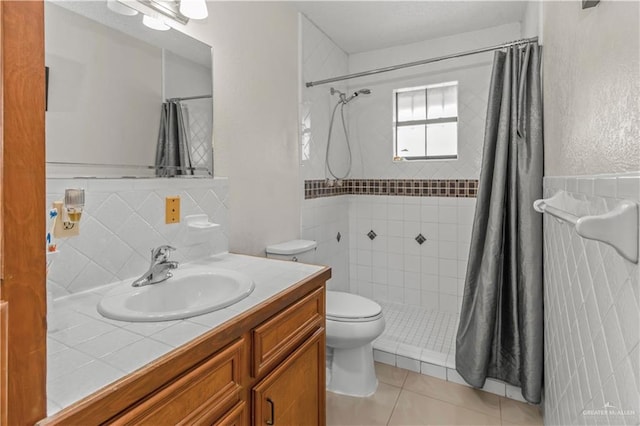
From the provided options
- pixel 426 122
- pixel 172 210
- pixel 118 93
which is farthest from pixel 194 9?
pixel 426 122

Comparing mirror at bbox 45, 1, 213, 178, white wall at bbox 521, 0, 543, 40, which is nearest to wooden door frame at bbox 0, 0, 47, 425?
mirror at bbox 45, 1, 213, 178

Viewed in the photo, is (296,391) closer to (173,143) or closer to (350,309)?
(350,309)

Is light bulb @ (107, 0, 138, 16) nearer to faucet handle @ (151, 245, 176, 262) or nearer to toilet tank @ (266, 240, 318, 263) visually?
faucet handle @ (151, 245, 176, 262)

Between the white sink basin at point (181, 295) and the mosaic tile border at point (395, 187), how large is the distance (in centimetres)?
127

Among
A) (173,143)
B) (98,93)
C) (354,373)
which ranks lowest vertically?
(354,373)

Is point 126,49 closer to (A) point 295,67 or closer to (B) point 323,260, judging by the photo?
(A) point 295,67

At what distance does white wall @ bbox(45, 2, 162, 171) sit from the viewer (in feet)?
3.61

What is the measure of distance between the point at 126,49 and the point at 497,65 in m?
1.78

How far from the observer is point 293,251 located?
2072 millimetres

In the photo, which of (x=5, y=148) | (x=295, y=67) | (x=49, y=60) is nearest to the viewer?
(x=5, y=148)

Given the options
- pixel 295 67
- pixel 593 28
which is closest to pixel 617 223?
pixel 593 28

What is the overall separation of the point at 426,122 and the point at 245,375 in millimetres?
2649

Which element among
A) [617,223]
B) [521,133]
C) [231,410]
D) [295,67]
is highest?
[295,67]

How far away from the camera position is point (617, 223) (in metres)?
0.55
